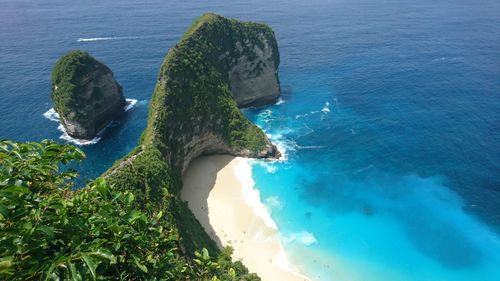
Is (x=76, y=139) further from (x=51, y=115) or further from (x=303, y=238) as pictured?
(x=303, y=238)

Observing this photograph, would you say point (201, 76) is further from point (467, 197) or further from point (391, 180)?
point (467, 197)

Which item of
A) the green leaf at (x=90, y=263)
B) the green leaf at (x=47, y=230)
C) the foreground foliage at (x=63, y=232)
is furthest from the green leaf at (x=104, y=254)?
the green leaf at (x=47, y=230)

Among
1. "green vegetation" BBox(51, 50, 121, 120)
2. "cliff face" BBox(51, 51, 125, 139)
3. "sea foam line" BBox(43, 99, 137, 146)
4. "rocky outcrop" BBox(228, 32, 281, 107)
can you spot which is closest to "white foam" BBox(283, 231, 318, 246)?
"rocky outcrop" BBox(228, 32, 281, 107)

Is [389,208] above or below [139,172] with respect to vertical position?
below

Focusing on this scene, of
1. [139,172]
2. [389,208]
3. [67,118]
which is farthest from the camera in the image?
[67,118]

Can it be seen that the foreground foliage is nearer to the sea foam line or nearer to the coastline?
the coastline

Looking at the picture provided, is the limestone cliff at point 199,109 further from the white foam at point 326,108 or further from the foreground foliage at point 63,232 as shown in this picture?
the foreground foliage at point 63,232

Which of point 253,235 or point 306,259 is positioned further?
point 253,235

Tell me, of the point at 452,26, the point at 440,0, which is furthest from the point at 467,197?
the point at 440,0
